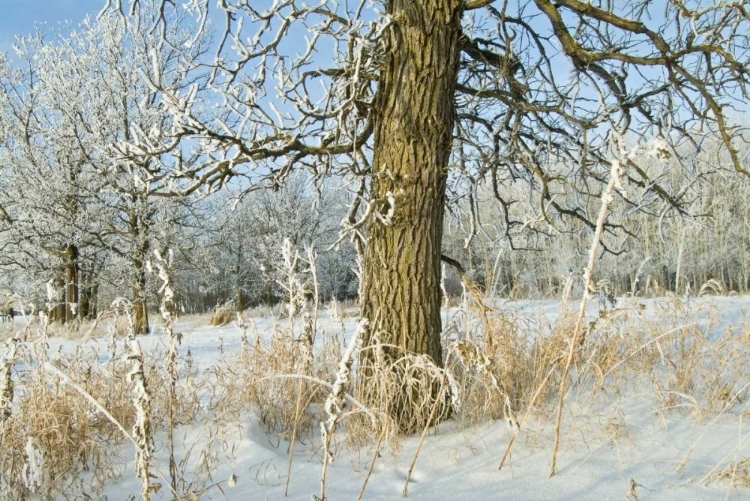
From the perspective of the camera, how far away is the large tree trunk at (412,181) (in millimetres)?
2904

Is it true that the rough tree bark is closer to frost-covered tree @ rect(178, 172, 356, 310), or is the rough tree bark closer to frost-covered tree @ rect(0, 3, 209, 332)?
frost-covered tree @ rect(0, 3, 209, 332)

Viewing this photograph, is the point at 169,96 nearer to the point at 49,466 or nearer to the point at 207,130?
the point at 207,130

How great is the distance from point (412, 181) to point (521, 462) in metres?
1.53

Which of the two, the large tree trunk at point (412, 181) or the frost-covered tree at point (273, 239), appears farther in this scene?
the frost-covered tree at point (273, 239)

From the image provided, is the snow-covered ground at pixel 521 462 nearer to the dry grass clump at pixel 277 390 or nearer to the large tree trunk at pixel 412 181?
the dry grass clump at pixel 277 390

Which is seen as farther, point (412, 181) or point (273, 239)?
point (273, 239)

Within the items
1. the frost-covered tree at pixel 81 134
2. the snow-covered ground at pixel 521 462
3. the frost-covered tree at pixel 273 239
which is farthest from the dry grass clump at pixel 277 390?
the frost-covered tree at pixel 273 239

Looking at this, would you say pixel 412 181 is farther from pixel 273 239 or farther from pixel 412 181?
pixel 273 239

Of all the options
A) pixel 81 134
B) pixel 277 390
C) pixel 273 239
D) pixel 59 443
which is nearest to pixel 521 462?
pixel 277 390

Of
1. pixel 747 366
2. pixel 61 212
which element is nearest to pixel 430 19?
pixel 747 366

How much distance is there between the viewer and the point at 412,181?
2.92m

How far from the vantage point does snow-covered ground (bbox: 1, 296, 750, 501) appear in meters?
2.08

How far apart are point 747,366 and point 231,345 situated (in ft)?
17.9

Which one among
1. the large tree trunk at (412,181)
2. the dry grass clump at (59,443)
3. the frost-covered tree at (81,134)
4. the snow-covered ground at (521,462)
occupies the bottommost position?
the snow-covered ground at (521,462)
